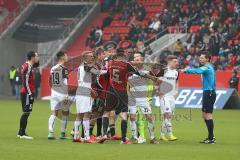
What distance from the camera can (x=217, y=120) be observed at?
83.9 ft

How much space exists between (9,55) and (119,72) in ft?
104

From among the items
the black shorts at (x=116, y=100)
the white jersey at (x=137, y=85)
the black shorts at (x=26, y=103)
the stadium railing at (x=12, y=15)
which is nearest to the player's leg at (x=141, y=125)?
the white jersey at (x=137, y=85)

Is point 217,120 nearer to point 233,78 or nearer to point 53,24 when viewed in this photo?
point 233,78

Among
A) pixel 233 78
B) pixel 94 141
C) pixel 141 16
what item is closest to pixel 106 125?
pixel 94 141

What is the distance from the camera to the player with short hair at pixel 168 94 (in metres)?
18.3

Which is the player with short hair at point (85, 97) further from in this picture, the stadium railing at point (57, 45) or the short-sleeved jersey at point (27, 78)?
the stadium railing at point (57, 45)

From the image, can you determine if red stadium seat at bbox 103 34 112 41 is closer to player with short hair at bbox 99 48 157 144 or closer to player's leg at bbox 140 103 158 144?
player's leg at bbox 140 103 158 144

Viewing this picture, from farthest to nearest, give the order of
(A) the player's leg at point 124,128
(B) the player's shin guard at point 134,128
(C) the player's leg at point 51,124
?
1. (C) the player's leg at point 51,124
2. (B) the player's shin guard at point 134,128
3. (A) the player's leg at point 124,128

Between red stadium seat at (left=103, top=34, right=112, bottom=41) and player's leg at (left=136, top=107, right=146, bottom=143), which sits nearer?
player's leg at (left=136, top=107, right=146, bottom=143)

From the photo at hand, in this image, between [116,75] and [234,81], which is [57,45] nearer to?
[234,81]

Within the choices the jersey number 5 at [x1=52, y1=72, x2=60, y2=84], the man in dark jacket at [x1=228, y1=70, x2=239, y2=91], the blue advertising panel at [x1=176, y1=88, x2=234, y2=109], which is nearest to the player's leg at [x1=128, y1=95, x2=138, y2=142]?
the jersey number 5 at [x1=52, y1=72, x2=60, y2=84]

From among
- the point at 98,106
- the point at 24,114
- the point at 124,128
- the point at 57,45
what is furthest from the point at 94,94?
the point at 57,45

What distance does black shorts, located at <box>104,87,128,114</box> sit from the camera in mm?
16844

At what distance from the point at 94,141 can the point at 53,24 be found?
30.9 m
